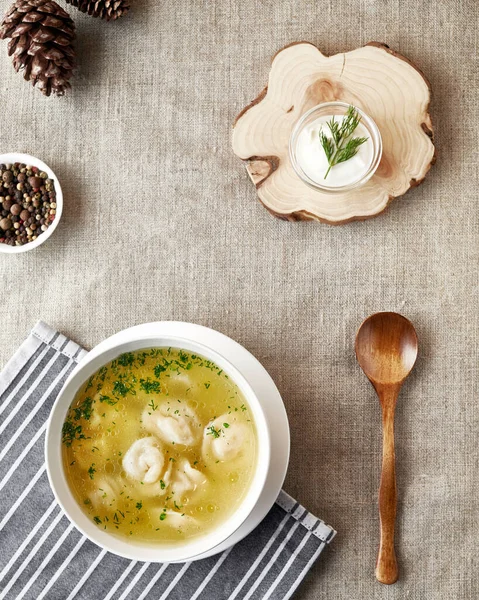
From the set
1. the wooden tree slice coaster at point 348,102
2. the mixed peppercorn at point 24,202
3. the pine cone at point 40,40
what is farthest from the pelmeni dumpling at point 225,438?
the pine cone at point 40,40

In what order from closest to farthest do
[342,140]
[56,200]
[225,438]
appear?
1. [225,438]
2. [342,140]
3. [56,200]

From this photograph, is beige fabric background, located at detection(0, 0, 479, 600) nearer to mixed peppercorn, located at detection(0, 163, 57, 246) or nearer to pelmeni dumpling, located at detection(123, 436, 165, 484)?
mixed peppercorn, located at detection(0, 163, 57, 246)

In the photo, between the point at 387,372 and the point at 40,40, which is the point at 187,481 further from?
the point at 40,40

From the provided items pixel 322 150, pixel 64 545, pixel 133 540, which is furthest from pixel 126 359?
pixel 322 150

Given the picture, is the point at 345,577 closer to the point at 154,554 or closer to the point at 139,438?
the point at 154,554

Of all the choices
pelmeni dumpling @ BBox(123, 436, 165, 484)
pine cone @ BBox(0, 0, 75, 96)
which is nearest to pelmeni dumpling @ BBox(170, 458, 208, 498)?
pelmeni dumpling @ BBox(123, 436, 165, 484)
